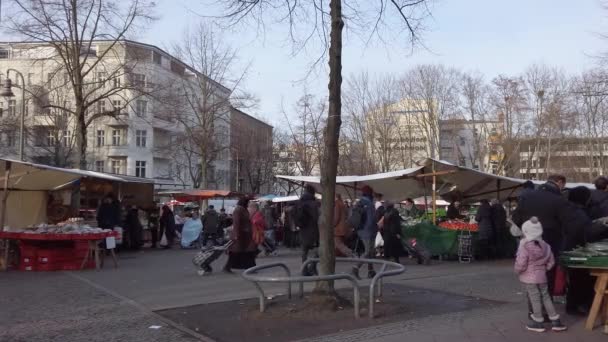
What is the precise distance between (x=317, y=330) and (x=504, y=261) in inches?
412

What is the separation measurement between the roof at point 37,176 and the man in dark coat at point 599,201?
1215cm

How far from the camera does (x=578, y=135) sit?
46.5 meters

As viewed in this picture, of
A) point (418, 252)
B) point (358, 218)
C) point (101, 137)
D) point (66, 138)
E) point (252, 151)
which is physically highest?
point (101, 137)

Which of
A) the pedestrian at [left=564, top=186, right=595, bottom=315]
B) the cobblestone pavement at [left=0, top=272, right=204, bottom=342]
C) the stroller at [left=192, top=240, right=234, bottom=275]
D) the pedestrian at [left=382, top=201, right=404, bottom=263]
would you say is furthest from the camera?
the pedestrian at [left=382, top=201, right=404, bottom=263]

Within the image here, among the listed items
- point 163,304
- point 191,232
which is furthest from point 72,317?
point 191,232

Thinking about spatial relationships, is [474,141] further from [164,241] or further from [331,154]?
[331,154]

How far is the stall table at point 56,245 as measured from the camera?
44.3ft

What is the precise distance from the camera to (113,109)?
28.2m

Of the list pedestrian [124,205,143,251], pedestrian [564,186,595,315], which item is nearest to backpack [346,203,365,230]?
pedestrian [564,186,595,315]

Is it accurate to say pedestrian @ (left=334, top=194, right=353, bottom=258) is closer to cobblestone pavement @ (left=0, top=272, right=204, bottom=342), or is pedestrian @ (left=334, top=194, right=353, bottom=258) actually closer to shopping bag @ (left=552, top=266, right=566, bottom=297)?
cobblestone pavement @ (left=0, top=272, right=204, bottom=342)

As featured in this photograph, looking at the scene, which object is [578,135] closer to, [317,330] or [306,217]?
[306,217]

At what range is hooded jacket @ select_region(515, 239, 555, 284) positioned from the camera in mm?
6797

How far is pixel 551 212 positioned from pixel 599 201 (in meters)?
2.03

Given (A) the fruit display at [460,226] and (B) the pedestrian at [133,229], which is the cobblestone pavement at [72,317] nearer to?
(B) the pedestrian at [133,229]
